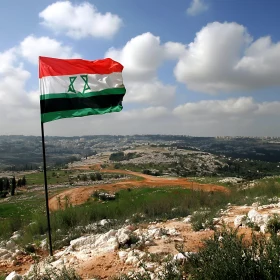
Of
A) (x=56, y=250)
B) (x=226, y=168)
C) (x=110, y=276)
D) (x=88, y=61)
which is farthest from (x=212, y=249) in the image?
(x=226, y=168)

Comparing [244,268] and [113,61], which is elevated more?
[113,61]

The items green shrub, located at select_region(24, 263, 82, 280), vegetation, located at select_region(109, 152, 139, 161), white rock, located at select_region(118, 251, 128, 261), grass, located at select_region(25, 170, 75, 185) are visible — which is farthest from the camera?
vegetation, located at select_region(109, 152, 139, 161)

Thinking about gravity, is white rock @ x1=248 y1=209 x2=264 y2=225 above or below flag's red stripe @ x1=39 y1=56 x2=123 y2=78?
below

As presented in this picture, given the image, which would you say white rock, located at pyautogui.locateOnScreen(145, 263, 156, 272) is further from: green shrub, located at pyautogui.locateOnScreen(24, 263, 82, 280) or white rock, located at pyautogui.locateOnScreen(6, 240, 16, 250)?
white rock, located at pyautogui.locateOnScreen(6, 240, 16, 250)

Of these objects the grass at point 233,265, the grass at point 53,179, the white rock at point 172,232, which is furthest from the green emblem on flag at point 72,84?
the grass at point 53,179

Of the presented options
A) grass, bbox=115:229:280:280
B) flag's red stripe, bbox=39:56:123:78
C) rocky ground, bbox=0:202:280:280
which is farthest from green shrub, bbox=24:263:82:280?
flag's red stripe, bbox=39:56:123:78

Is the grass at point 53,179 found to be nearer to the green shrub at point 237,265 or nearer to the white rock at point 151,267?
the white rock at point 151,267

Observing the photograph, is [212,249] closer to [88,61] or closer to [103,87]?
[103,87]
